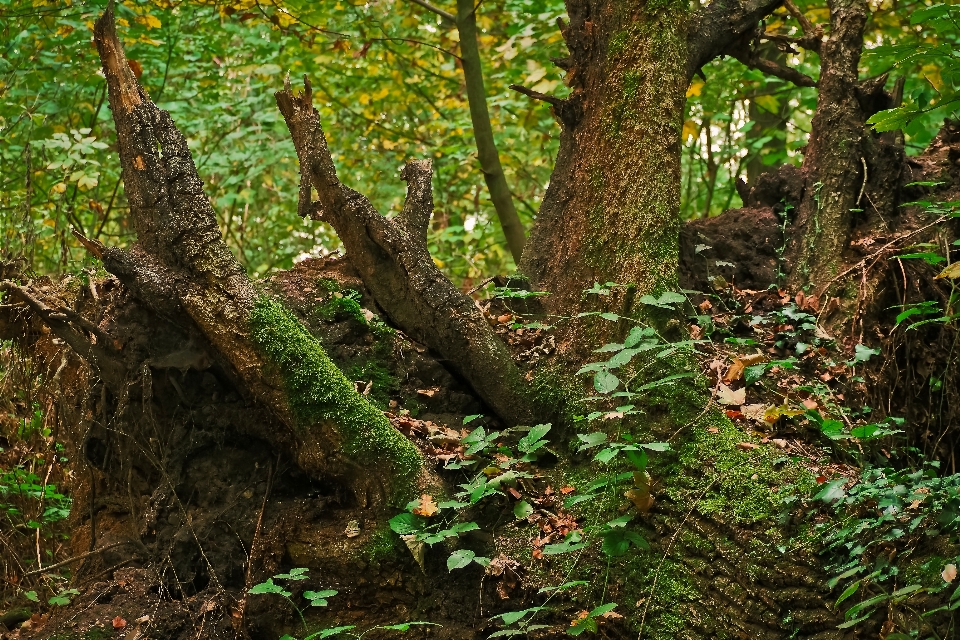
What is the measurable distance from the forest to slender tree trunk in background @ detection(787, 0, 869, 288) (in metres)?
0.02

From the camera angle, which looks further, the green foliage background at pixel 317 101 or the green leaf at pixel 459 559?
the green foliage background at pixel 317 101

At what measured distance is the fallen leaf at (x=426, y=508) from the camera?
10.4 feet

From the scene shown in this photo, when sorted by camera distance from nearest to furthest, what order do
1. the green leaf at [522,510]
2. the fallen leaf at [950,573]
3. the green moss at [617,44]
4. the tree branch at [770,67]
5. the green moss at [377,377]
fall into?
the fallen leaf at [950,573]
the green leaf at [522,510]
the green moss at [377,377]
the green moss at [617,44]
the tree branch at [770,67]

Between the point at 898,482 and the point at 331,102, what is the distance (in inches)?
320

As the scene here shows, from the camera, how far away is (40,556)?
15.3 feet

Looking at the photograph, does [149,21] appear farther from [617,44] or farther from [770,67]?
[770,67]

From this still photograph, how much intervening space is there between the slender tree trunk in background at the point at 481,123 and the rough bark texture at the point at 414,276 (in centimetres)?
289

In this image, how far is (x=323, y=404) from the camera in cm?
332

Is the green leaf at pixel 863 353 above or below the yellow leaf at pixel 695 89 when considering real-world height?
below

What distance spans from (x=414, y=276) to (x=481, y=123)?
11.1 feet

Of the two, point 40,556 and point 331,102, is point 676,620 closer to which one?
point 40,556

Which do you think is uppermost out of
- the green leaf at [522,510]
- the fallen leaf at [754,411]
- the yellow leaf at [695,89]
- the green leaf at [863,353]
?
the yellow leaf at [695,89]

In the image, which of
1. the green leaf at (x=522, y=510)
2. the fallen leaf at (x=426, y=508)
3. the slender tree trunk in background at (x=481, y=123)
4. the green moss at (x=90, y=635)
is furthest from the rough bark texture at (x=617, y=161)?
the green moss at (x=90, y=635)

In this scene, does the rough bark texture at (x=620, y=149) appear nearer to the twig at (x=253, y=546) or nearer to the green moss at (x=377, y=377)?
the green moss at (x=377, y=377)
